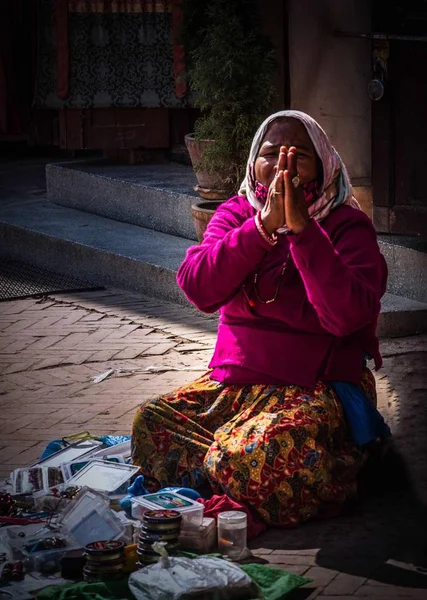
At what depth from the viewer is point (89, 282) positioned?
955 cm

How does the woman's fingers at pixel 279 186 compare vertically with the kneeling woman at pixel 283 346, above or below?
above

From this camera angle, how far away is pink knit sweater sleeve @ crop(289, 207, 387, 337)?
15.3 feet

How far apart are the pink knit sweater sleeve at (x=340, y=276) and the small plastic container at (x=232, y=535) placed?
0.74 m

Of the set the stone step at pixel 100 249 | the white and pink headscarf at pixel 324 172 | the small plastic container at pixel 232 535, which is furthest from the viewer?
the stone step at pixel 100 249

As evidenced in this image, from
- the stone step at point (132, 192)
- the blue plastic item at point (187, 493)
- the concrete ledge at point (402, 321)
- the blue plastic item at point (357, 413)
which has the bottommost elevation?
the blue plastic item at point (187, 493)

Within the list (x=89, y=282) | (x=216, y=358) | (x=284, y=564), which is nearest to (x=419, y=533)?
(x=284, y=564)

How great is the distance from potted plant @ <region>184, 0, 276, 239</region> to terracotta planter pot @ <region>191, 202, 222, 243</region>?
5.0 inches

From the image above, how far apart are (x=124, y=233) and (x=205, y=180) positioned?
3.93 feet

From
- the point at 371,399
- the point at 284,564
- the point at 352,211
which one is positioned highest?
the point at 352,211

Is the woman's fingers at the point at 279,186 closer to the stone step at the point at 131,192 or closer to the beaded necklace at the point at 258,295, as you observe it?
the beaded necklace at the point at 258,295

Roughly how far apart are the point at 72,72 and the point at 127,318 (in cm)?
409

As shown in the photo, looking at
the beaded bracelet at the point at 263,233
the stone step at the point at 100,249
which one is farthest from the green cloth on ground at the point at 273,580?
the stone step at the point at 100,249

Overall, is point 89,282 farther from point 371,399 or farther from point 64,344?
point 371,399

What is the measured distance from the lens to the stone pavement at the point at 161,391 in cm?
448
